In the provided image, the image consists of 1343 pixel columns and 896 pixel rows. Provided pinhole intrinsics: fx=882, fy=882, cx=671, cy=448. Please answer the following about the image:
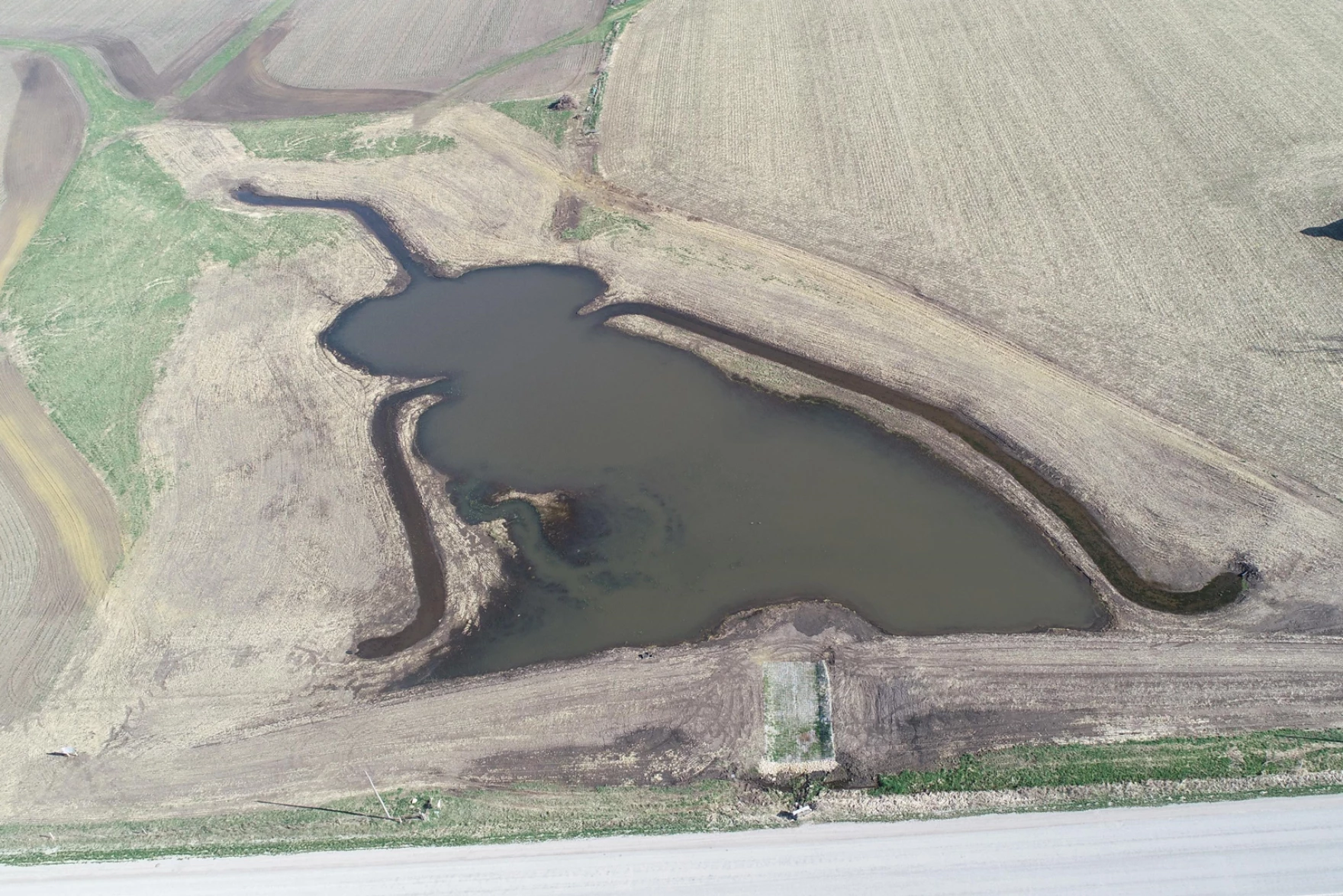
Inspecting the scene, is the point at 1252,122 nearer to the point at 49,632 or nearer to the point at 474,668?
the point at 474,668

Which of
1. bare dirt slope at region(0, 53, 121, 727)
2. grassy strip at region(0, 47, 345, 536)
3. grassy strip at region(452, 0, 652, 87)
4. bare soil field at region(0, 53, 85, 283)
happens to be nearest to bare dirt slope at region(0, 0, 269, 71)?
bare soil field at region(0, 53, 85, 283)

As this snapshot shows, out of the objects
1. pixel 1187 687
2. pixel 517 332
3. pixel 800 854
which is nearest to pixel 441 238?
pixel 517 332

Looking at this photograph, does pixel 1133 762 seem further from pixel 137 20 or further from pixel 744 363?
pixel 137 20

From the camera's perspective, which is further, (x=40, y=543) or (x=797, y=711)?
(x=40, y=543)

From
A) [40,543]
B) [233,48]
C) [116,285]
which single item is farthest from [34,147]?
[40,543]

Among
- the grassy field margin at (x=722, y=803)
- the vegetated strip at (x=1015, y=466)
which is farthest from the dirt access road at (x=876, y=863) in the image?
the vegetated strip at (x=1015, y=466)

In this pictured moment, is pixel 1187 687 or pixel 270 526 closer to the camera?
pixel 1187 687

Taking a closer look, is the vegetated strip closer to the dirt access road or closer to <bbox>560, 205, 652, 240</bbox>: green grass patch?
<bbox>560, 205, 652, 240</bbox>: green grass patch
